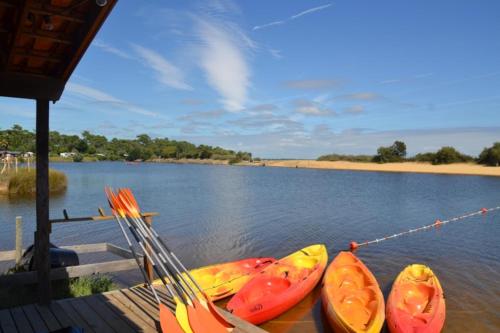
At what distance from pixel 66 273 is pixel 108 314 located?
1.65m

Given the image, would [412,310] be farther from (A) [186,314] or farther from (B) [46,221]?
(B) [46,221]

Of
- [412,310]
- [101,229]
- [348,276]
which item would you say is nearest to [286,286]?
[348,276]

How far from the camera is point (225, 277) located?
9828 mm

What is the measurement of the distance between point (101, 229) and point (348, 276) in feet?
41.3

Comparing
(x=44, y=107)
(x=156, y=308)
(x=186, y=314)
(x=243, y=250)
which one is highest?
(x=44, y=107)

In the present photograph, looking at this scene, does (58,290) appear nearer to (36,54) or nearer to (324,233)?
(36,54)

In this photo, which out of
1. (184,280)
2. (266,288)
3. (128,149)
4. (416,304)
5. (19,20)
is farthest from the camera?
(128,149)

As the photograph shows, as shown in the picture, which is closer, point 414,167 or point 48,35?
point 48,35

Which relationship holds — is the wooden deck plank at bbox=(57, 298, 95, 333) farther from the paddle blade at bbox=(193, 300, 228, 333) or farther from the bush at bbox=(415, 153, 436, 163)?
the bush at bbox=(415, 153, 436, 163)

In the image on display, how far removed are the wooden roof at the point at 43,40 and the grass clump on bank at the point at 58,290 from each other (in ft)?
12.6

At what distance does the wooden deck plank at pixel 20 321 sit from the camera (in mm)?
4729

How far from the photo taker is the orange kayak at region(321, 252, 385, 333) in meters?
6.98

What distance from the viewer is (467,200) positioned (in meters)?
34.1

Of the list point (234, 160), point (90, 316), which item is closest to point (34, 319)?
point (90, 316)
